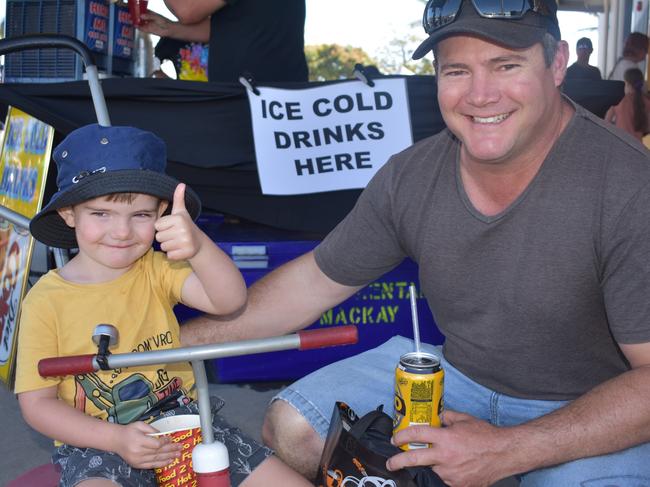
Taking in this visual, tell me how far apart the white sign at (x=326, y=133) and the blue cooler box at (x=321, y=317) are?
0.29m

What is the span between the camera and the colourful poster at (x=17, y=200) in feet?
11.7

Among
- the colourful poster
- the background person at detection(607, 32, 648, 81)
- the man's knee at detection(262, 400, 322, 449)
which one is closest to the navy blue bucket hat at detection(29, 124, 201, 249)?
the man's knee at detection(262, 400, 322, 449)

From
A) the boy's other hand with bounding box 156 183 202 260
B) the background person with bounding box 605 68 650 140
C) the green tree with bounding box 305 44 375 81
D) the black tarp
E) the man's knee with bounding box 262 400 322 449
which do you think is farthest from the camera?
the green tree with bounding box 305 44 375 81

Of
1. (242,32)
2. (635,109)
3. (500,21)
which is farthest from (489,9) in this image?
(635,109)

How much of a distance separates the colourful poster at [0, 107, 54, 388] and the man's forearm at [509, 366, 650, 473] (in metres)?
2.41

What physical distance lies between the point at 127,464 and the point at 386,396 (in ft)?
2.78

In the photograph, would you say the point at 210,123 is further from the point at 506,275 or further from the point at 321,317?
the point at 506,275

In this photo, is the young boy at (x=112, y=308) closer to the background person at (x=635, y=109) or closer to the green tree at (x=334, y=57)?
the background person at (x=635, y=109)

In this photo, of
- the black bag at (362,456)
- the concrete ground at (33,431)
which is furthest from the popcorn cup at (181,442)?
the concrete ground at (33,431)

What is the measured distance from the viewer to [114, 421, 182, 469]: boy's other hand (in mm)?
1795

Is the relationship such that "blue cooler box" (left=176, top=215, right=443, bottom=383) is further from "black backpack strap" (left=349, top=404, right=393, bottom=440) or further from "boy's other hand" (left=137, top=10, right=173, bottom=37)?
"black backpack strap" (left=349, top=404, right=393, bottom=440)

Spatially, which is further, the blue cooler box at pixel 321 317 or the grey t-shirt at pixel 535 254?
the blue cooler box at pixel 321 317

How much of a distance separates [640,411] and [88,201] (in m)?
1.46

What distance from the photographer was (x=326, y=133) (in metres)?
3.46
